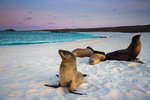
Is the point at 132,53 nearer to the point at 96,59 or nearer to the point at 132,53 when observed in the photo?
the point at 132,53

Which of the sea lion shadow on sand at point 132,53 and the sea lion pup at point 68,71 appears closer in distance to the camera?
the sea lion pup at point 68,71

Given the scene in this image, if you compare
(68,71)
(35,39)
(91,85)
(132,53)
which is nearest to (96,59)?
(132,53)

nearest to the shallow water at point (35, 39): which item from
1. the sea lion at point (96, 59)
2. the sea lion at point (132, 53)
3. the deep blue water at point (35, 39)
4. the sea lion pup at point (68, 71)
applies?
the deep blue water at point (35, 39)

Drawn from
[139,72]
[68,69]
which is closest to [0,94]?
[68,69]

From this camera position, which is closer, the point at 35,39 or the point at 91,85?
the point at 91,85

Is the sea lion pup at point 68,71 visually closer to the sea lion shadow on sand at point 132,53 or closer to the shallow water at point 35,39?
the sea lion shadow on sand at point 132,53

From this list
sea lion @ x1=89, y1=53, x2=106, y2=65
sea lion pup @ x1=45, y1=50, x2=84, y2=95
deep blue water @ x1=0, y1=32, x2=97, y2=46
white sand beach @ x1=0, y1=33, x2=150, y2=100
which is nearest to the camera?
white sand beach @ x1=0, y1=33, x2=150, y2=100

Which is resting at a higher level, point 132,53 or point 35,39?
point 132,53

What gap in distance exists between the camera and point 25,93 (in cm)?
463

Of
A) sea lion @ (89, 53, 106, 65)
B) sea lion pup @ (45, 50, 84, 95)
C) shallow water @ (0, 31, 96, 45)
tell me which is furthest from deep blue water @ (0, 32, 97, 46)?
sea lion pup @ (45, 50, 84, 95)

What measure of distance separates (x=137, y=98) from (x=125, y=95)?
28 centimetres

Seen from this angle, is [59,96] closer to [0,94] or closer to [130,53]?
[0,94]

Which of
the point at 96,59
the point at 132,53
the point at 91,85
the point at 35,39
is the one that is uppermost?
the point at 132,53

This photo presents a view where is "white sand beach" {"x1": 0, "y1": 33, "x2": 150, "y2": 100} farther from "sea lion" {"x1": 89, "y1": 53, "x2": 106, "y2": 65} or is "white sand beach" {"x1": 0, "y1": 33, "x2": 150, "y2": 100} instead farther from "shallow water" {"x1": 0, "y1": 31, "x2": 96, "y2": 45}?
"shallow water" {"x1": 0, "y1": 31, "x2": 96, "y2": 45}
